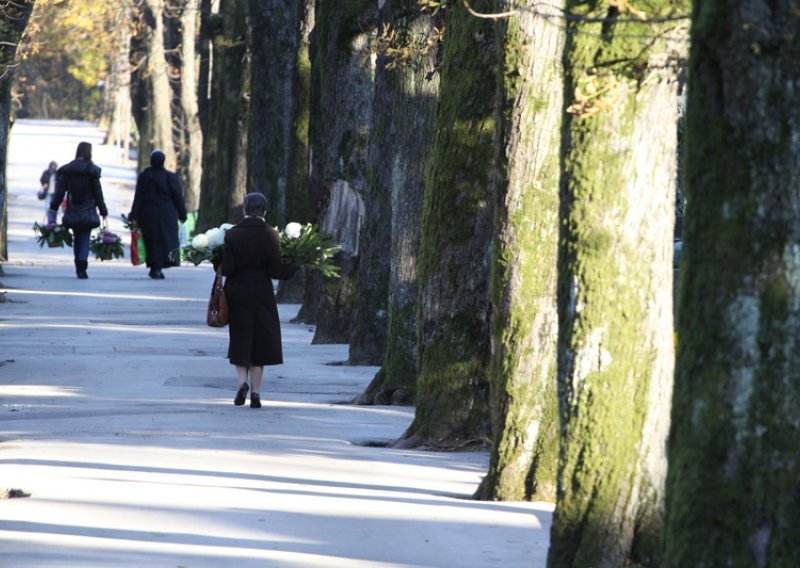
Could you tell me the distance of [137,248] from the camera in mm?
27516

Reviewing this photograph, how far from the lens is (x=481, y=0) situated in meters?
11.2

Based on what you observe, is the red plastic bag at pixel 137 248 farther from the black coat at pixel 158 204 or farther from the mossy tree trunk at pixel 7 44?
the mossy tree trunk at pixel 7 44

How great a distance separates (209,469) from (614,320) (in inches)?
152

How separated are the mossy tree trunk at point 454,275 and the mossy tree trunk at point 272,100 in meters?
14.8

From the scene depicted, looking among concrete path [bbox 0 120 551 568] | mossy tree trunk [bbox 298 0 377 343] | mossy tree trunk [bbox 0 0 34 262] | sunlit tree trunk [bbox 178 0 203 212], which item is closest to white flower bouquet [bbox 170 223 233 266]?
concrete path [bbox 0 120 551 568]

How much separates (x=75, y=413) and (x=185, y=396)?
1260 millimetres

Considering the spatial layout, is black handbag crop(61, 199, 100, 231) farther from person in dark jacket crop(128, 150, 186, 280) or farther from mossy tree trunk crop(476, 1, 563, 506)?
mossy tree trunk crop(476, 1, 563, 506)

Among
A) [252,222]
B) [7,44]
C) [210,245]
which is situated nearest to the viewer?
[252,222]

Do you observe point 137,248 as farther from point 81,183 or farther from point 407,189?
point 407,189

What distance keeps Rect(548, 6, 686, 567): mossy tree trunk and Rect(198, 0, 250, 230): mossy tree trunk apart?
25.6 metres

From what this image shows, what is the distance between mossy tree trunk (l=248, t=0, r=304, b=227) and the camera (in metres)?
26.5

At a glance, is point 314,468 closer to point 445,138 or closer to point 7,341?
point 445,138

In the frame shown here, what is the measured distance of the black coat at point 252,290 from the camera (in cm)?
1386

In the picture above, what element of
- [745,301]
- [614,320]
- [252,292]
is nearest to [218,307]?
[252,292]
